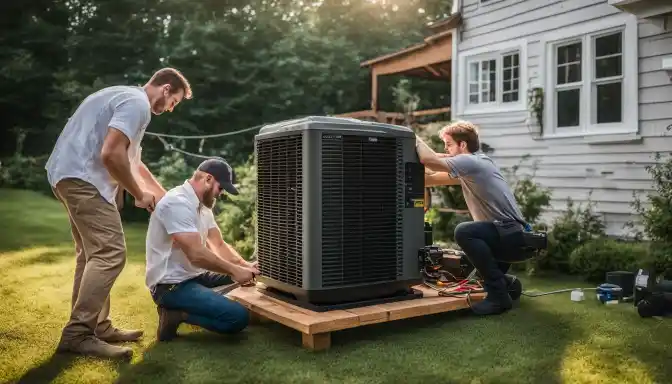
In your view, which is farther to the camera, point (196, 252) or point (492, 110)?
point (492, 110)

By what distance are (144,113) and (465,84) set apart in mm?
6825

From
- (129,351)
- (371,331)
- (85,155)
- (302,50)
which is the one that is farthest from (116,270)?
(302,50)

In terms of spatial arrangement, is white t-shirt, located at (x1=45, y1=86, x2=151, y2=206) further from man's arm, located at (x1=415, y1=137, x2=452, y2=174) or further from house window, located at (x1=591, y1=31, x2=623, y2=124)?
house window, located at (x1=591, y1=31, x2=623, y2=124)

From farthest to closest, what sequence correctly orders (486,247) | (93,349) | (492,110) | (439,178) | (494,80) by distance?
(494,80) → (492,110) → (439,178) → (486,247) → (93,349)

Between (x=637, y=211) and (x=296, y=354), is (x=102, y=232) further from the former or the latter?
(x=637, y=211)

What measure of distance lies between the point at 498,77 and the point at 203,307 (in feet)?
21.6

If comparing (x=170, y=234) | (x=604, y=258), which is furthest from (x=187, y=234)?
(x=604, y=258)

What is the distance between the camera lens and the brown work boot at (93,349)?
2887mm

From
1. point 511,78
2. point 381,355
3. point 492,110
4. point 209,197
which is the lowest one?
point 381,355

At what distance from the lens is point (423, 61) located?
1033 centimetres

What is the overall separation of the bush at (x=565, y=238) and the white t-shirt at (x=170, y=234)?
3.69m

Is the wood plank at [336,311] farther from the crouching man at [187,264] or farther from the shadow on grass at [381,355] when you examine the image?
the crouching man at [187,264]

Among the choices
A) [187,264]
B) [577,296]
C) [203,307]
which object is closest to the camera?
[203,307]

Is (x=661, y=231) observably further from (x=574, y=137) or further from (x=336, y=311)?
(x=336, y=311)
